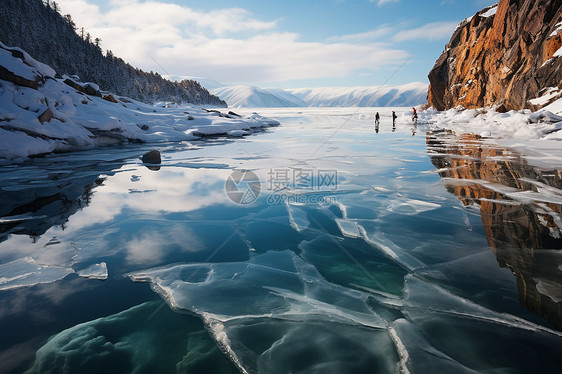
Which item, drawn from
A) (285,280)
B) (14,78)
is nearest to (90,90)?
(14,78)

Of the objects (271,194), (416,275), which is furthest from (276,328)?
(271,194)

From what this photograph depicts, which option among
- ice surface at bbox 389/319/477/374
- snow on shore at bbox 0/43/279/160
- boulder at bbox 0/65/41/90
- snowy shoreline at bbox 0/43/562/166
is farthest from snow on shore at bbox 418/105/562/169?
boulder at bbox 0/65/41/90

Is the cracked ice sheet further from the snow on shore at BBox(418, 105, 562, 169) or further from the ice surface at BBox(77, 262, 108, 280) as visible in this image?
the snow on shore at BBox(418, 105, 562, 169)

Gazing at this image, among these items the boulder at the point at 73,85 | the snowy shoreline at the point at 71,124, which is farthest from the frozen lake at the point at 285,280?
the boulder at the point at 73,85

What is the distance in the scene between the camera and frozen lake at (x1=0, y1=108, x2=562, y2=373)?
2045mm

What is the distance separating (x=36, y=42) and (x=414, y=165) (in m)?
82.2

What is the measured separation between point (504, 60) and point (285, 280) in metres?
30.5

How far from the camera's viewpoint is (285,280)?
300 centimetres

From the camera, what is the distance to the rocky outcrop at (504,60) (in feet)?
60.3

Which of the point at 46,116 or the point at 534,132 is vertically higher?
the point at 46,116

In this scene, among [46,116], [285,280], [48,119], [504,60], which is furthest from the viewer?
[504,60]

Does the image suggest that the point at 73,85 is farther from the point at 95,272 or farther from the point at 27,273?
the point at 95,272

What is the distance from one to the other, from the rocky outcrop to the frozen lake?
1735 cm

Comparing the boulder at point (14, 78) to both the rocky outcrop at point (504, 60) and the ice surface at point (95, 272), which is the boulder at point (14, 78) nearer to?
the ice surface at point (95, 272)
